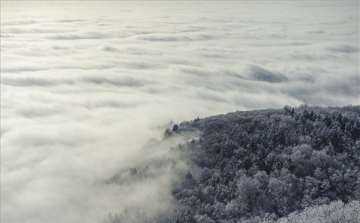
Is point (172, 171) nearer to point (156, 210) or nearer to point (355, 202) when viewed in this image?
point (156, 210)

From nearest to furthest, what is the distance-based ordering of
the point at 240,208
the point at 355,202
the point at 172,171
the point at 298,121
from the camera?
the point at 355,202 → the point at 240,208 → the point at 172,171 → the point at 298,121

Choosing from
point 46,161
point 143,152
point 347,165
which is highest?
point 347,165

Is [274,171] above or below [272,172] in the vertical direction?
above

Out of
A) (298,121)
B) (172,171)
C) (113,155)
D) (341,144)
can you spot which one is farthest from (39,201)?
(341,144)

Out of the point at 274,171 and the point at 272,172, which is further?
the point at 272,172
